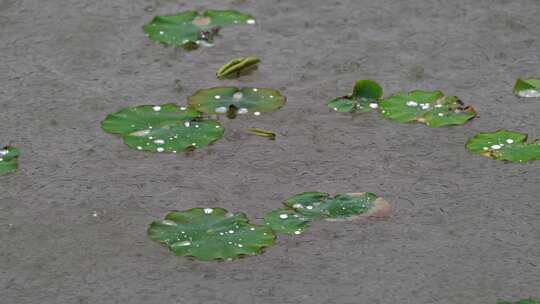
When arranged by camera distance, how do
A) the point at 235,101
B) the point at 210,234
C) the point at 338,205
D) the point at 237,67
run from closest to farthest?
the point at 210,234 → the point at 338,205 → the point at 235,101 → the point at 237,67

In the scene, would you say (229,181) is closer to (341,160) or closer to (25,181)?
(341,160)

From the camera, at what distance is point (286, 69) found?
3.05 m

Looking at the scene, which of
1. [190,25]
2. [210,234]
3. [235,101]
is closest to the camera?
[210,234]

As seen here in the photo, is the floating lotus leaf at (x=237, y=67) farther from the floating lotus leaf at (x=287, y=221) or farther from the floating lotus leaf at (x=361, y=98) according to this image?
the floating lotus leaf at (x=287, y=221)

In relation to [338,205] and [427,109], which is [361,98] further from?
[338,205]

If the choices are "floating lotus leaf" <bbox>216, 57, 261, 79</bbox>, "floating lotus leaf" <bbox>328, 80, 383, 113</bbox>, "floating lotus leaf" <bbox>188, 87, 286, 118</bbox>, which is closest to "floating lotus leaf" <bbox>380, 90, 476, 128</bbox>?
"floating lotus leaf" <bbox>328, 80, 383, 113</bbox>

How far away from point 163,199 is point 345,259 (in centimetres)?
47

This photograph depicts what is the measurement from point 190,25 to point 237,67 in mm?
331

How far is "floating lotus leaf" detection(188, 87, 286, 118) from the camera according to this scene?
2.82m

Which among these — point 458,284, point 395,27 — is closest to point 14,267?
point 458,284

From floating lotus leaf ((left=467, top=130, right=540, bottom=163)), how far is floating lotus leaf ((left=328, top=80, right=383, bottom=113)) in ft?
1.01

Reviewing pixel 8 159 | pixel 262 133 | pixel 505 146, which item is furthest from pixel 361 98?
pixel 8 159

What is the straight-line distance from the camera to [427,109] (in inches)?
110

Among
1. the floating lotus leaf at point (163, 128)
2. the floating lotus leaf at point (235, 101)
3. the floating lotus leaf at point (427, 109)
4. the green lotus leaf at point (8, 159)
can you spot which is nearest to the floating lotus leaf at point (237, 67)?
the floating lotus leaf at point (235, 101)
